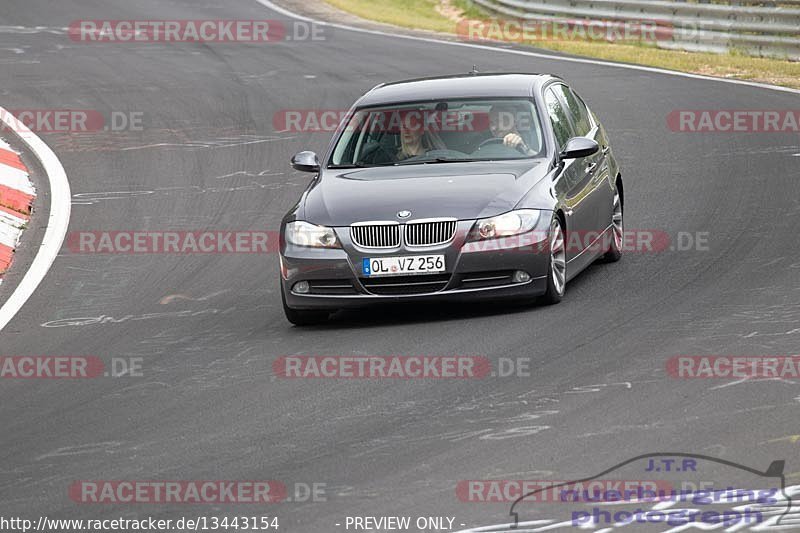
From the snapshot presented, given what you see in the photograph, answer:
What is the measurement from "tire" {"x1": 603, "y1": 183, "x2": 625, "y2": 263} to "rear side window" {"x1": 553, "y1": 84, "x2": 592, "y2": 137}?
56cm

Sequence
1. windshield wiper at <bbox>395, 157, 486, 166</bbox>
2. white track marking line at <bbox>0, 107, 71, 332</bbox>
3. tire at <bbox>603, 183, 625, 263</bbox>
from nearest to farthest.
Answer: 1. windshield wiper at <bbox>395, 157, 486, 166</bbox>
2. white track marking line at <bbox>0, 107, 71, 332</bbox>
3. tire at <bbox>603, 183, 625, 263</bbox>

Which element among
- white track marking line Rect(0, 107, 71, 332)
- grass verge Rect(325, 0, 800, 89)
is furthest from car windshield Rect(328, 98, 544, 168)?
grass verge Rect(325, 0, 800, 89)

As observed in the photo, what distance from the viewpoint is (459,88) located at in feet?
Result: 38.0

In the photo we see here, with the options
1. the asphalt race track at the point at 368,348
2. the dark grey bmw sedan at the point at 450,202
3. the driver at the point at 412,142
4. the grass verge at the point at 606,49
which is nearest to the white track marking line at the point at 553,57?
the grass verge at the point at 606,49

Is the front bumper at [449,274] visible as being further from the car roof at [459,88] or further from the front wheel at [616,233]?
the front wheel at [616,233]

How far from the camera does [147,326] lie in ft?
35.2

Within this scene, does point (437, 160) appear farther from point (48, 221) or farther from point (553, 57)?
point (553, 57)

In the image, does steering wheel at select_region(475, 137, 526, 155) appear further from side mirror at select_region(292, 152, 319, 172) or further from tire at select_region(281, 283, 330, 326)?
tire at select_region(281, 283, 330, 326)

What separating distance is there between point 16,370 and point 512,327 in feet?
10.3

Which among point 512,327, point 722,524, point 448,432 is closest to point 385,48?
point 512,327

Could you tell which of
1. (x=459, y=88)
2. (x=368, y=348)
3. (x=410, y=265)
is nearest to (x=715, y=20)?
(x=459, y=88)

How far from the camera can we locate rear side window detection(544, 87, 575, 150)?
37.4ft

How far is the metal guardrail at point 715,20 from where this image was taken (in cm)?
2406

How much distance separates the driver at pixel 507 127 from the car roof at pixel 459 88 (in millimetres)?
136
